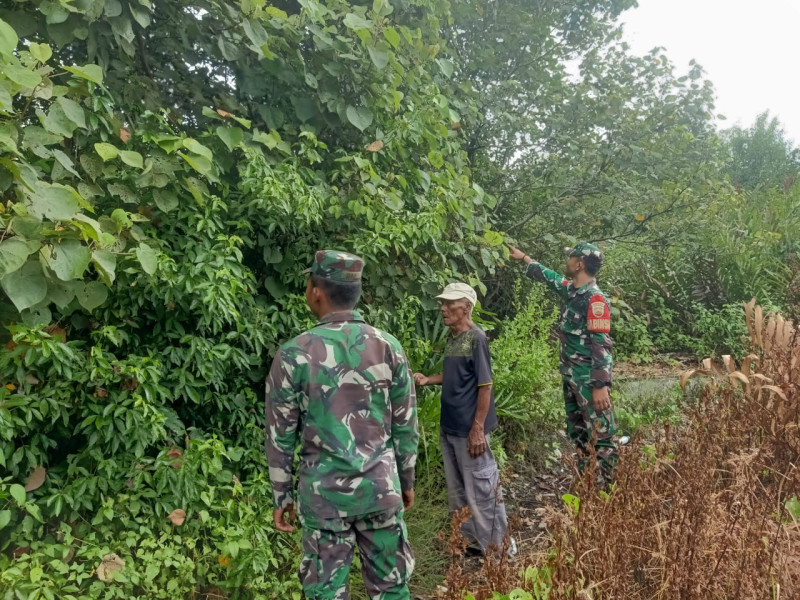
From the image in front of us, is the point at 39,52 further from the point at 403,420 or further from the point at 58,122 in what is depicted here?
the point at 403,420

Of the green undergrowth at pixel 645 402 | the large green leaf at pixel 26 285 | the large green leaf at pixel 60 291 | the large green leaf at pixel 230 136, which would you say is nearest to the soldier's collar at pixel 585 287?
the green undergrowth at pixel 645 402

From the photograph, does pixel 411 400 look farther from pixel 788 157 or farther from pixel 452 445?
pixel 788 157

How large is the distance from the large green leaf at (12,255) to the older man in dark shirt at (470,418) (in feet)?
6.85

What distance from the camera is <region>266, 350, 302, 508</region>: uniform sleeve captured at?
213 centimetres

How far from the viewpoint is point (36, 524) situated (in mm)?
2471

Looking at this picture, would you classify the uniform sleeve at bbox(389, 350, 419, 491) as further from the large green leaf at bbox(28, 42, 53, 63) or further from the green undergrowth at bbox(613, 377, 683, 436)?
the green undergrowth at bbox(613, 377, 683, 436)

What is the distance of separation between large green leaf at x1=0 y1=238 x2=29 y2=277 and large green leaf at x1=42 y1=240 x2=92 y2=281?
0.28 ft

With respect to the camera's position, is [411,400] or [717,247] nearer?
[411,400]

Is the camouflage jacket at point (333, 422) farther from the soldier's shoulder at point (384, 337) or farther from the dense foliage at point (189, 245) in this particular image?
the dense foliage at point (189, 245)

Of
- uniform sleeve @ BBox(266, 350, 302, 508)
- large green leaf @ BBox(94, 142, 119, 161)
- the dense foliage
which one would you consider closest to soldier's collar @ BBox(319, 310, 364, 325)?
uniform sleeve @ BBox(266, 350, 302, 508)

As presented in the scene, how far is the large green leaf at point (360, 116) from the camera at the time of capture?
11.5 feet

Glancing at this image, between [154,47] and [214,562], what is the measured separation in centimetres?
302

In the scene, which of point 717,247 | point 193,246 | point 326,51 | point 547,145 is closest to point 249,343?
point 193,246

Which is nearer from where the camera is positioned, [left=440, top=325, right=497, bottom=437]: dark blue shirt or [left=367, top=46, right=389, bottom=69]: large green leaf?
[left=440, top=325, right=497, bottom=437]: dark blue shirt
